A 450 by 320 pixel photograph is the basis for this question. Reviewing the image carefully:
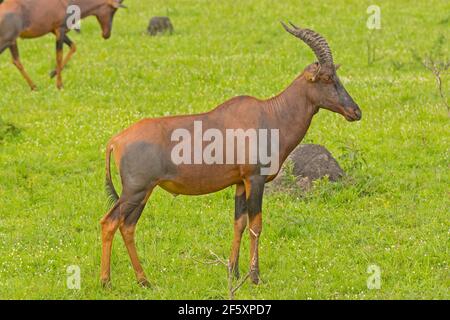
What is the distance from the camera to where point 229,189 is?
679 inches

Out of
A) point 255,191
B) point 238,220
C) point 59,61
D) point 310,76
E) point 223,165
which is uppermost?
point 59,61

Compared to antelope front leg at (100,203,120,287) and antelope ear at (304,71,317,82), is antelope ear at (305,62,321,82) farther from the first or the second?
antelope front leg at (100,203,120,287)

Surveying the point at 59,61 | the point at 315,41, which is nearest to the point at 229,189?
the point at 315,41

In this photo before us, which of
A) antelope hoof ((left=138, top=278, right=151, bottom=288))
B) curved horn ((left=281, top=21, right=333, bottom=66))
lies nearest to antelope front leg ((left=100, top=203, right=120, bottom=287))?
antelope hoof ((left=138, top=278, right=151, bottom=288))

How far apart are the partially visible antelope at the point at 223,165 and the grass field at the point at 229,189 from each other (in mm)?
814

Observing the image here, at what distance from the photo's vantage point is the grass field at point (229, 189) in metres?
13.6

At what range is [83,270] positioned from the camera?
546 inches

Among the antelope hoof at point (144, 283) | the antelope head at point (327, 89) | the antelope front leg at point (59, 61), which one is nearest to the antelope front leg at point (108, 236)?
the antelope hoof at point (144, 283)

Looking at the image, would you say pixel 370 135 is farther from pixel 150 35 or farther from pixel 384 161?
pixel 150 35

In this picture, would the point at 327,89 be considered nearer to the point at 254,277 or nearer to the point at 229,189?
the point at 254,277

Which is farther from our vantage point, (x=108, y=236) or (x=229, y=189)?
(x=229, y=189)

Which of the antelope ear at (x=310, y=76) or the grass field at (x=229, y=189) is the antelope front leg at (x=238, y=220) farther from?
the antelope ear at (x=310, y=76)

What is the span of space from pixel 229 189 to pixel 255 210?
158 inches

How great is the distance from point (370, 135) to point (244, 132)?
6.74 meters
